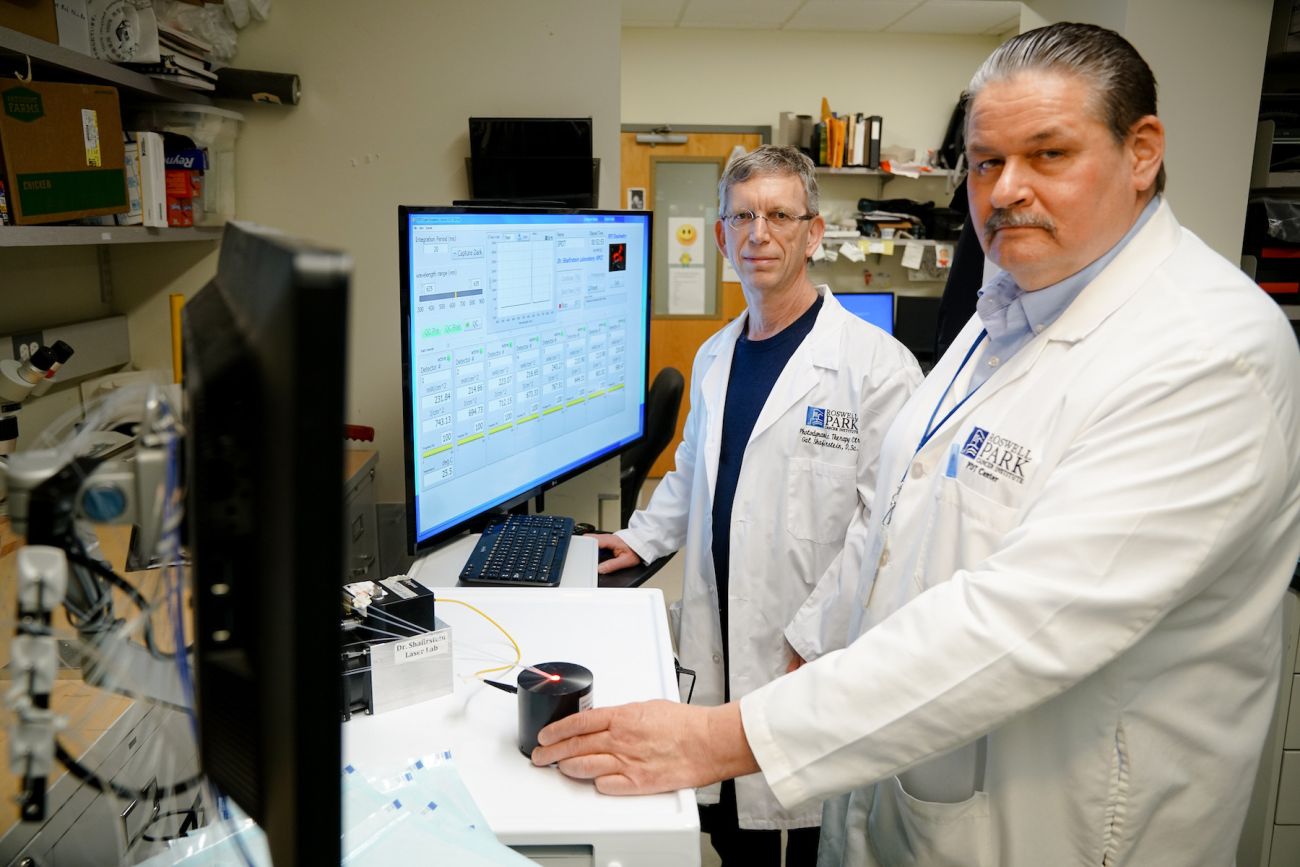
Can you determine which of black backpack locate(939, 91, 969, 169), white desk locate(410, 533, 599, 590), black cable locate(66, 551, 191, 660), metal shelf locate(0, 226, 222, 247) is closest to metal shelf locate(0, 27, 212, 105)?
metal shelf locate(0, 226, 222, 247)

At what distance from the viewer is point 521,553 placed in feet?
5.16

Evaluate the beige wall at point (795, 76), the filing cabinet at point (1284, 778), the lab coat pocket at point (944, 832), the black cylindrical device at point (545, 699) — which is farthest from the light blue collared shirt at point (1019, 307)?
the beige wall at point (795, 76)

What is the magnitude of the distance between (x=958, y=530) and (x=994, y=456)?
107mm

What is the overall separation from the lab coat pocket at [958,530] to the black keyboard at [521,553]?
65 cm

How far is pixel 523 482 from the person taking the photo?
5.81 feet

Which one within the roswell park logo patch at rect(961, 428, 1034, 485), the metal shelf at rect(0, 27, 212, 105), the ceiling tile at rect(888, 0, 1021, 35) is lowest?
the roswell park logo patch at rect(961, 428, 1034, 485)

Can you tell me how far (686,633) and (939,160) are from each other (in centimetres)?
420

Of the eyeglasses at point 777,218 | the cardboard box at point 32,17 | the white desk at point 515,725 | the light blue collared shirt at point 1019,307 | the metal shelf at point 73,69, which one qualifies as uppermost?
the cardboard box at point 32,17

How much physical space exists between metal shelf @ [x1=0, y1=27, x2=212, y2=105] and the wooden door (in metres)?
3.41

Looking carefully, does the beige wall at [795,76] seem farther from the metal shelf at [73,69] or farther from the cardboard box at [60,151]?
the cardboard box at [60,151]

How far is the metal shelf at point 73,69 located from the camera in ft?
4.56

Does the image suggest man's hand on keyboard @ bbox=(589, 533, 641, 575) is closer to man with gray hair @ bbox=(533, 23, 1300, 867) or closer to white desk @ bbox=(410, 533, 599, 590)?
white desk @ bbox=(410, 533, 599, 590)

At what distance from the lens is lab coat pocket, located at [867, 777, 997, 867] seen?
1.02 metres

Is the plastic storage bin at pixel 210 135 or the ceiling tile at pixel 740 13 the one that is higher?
the ceiling tile at pixel 740 13
